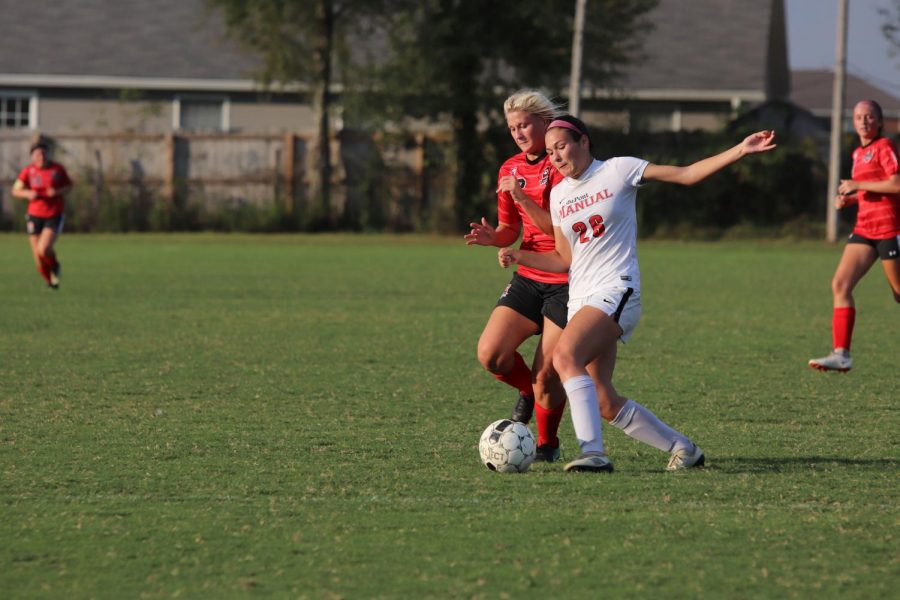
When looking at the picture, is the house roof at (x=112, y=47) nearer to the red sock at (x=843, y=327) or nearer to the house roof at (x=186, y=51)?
the house roof at (x=186, y=51)

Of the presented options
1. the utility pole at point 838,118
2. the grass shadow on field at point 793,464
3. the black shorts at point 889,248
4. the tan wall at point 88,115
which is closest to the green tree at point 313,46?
the tan wall at point 88,115

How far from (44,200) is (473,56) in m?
15.8

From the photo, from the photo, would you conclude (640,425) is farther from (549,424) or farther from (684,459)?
(549,424)

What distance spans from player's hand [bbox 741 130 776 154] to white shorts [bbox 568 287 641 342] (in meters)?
0.88

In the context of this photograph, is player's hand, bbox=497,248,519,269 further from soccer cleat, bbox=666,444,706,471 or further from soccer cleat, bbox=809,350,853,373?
soccer cleat, bbox=809,350,853,373

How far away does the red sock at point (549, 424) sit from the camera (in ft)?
24.4

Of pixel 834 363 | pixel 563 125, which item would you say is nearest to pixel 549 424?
pixel 563 125

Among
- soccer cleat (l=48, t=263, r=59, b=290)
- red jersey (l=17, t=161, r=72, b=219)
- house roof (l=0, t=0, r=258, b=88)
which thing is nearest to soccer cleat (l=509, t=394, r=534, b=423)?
soccer cleat (l=48, t=263, r=59, b=290)

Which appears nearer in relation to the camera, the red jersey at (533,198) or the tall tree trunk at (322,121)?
the red jersey at (533,198)

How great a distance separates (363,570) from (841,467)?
313cm

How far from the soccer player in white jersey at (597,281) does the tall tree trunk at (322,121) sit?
27.8 m

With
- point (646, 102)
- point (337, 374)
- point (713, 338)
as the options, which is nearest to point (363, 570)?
point (337, 374)

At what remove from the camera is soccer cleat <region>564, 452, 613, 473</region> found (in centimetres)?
680

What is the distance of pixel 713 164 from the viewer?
6527 millimetres
